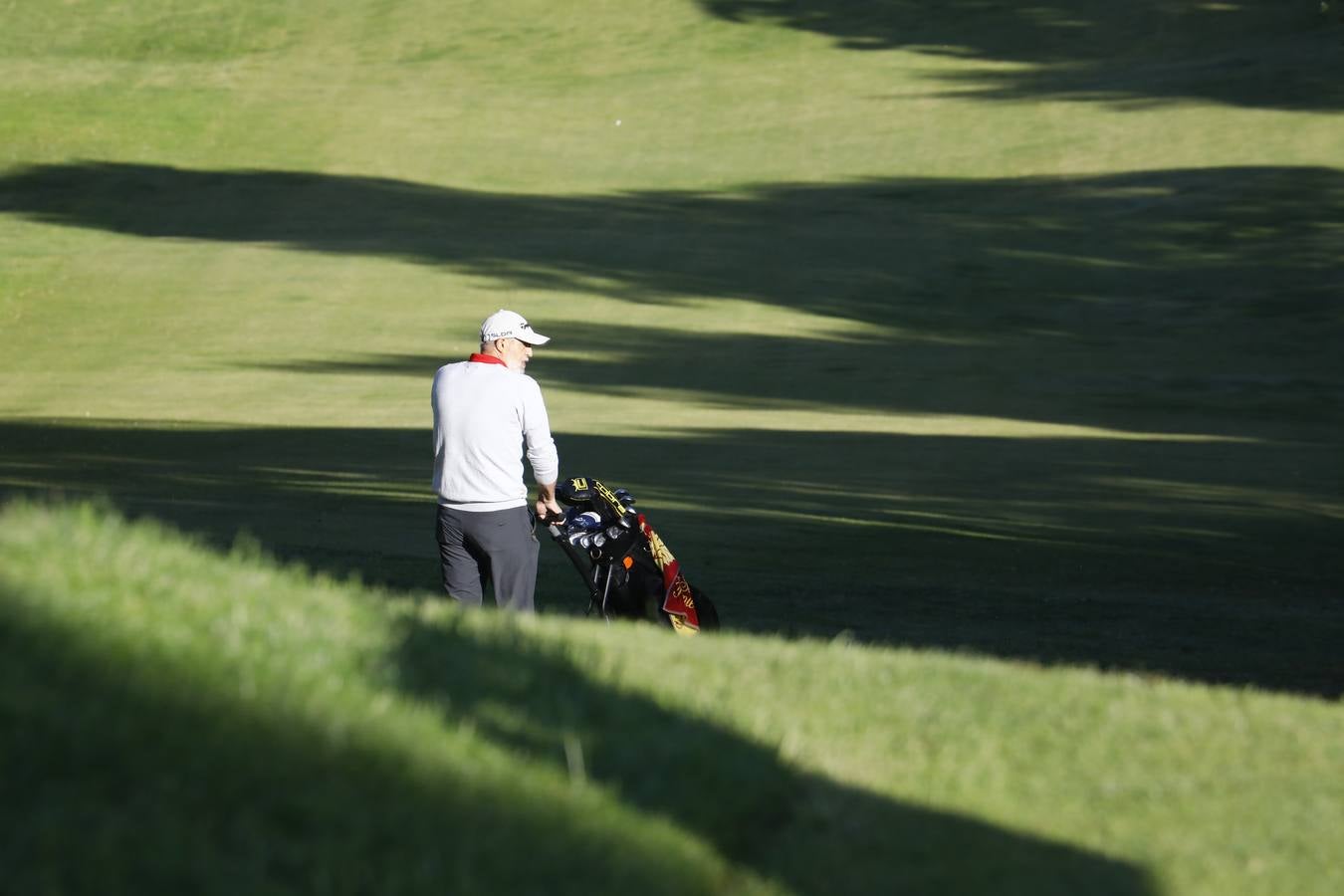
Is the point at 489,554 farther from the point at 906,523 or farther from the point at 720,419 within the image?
the point at 720,419

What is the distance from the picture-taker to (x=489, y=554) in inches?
372

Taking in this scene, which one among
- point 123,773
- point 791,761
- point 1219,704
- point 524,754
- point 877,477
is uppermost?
point 123,773

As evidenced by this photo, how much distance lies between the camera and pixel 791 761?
5488 mm

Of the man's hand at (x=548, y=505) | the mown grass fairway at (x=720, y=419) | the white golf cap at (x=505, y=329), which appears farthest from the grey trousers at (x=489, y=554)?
the mown grass fairway at (x=720, y=419)

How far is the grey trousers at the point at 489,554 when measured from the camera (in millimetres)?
9414

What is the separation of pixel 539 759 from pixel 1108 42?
2632 inches

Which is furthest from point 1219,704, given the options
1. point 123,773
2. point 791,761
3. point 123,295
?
point 123,295

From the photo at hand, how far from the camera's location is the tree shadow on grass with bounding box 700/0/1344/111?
199 ft

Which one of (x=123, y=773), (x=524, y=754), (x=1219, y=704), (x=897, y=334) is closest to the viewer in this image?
(x=123, y=773)

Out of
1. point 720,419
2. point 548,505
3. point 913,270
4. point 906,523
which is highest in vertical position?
point 548,505

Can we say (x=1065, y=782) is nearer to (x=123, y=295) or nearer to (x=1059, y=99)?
(x=123, y=295)

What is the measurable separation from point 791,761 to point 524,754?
3.24 ft

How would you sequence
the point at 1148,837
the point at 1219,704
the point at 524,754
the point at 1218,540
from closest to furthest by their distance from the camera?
1. the point at 524,754
2. the point at 1148,837
3. the point at 1219,704
4. the point at 1218,540

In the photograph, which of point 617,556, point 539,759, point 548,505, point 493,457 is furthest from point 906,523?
point 539,759
